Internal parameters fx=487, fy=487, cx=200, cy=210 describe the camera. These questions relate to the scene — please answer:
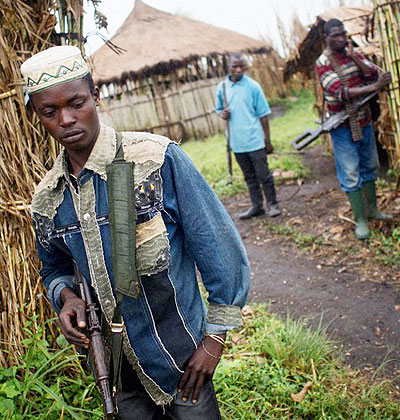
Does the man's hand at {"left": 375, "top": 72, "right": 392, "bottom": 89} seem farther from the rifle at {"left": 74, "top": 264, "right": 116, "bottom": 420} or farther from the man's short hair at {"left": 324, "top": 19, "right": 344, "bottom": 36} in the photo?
the rifle at {"left": 74, "top": 264, "right": 116, "bottom": 420}

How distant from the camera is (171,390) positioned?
5.56 feet

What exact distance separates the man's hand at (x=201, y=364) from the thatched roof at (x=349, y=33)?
186 inches

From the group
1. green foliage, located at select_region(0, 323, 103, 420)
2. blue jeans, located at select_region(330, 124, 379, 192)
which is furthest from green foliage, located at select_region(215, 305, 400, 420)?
blue jeans, located at select_region(330, 124, 379, 192)

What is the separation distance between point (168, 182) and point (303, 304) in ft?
9.58

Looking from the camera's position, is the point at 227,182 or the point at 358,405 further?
the point at 227,182

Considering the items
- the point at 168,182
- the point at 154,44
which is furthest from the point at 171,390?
the point at 154,44

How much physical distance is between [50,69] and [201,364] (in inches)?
41.7

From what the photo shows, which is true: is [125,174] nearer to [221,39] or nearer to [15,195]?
[15,195]

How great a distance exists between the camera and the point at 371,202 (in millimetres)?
5168

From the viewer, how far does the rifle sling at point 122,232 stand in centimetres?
150

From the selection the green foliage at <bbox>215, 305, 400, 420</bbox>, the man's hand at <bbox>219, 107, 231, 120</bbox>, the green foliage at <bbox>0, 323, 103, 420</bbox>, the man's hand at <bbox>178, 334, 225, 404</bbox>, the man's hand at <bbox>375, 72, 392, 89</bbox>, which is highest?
the man's hand at <bbox>375, 72, 392, 89</bbox>

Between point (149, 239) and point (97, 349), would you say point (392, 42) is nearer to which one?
point (149, 239)

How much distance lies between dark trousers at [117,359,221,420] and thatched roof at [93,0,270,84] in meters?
13.3

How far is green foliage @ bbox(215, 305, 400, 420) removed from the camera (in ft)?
8.86
